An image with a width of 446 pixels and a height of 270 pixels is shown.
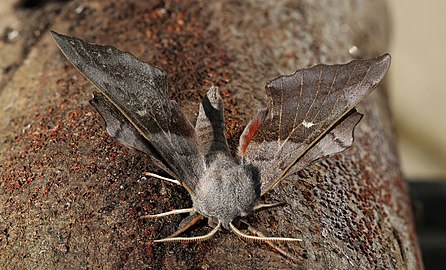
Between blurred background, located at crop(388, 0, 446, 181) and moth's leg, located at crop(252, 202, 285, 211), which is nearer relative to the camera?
moth's leg, located at crop(252, 202, 285, 211)

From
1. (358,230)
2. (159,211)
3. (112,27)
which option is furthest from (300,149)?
(112,27)

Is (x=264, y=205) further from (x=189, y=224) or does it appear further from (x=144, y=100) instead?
(x=144, y=100)

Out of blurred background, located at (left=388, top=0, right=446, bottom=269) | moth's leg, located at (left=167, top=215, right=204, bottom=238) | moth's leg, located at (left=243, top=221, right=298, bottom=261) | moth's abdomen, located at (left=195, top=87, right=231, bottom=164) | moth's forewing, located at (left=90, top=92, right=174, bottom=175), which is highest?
moth's forewing, located at (left=90, top=92, right=174, bottom=175)

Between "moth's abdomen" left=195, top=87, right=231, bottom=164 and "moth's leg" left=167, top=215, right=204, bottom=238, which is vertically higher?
"moth's abdomen" left=195, top=87, right=231, bottom=164

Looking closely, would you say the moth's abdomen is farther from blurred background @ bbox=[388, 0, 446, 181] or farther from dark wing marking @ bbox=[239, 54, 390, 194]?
blurred background @ bbox=[388, 0, 446, 181]

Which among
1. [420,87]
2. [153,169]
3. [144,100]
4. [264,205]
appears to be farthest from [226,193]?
[420,87]

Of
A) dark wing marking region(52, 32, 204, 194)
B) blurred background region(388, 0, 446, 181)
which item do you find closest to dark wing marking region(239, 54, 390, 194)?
dark wing marking region(52, 32, 204, 194)

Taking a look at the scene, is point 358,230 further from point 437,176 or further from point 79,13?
point 437,176
